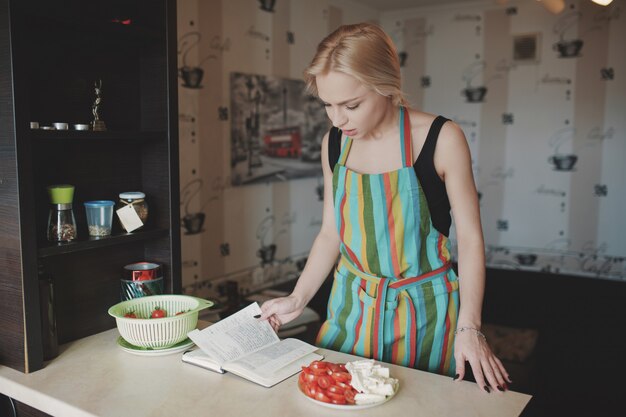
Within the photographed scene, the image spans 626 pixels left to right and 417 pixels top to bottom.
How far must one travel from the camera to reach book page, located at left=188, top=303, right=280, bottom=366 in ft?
5.42

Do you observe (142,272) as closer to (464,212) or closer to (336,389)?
(336,389)

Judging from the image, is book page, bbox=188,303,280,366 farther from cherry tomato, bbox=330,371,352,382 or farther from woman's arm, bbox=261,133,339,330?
cherry tomato, bbox=330,371,352,382

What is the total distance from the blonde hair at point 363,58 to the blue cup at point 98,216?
0.76 meters

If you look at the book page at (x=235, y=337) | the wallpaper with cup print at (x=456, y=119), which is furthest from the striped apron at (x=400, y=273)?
the wallpaper with cup print at (x=456, y=119)

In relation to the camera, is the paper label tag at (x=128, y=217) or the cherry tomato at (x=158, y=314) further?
the paper label tag at (x=128, y=217)

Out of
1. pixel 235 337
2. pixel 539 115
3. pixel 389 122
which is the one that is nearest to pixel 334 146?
pixel 389 122

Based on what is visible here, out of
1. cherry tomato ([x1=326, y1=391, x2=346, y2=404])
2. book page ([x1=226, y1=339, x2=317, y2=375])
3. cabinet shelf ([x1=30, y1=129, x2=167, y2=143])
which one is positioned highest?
cabinet shelf ([x1=30, y1=129, x2=167, y2=143])

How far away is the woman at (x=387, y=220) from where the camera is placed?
1.62 m

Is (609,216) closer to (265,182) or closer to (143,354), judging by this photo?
(265,182)

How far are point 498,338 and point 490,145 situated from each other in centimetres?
172

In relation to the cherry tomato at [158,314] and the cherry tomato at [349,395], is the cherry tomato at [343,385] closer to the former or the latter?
the cherry tomato at [349,395]

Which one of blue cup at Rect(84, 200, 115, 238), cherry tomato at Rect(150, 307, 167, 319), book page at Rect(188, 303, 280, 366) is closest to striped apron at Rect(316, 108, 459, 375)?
book page at Rect(188, 303, 280, 366)

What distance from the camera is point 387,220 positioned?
5.82 feet

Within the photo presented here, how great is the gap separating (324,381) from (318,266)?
54 centimetres
